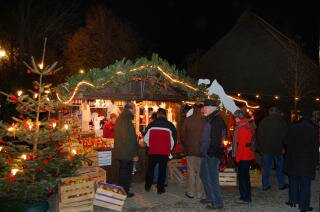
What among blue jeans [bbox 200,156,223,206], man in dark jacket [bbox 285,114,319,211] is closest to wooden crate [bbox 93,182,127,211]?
blue jeans [bbox 200,156,223,206]

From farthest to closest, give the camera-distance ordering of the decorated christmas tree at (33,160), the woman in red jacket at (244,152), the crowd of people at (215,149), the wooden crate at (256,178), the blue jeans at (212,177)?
the wooden crate at (256,178), the woman in red jacket at (244,152), the blue jeans at (212,177), the crowd of people at (215,149), the decorated christmas tree at (33,160)

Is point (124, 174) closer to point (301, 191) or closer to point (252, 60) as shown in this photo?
point (301, 191)

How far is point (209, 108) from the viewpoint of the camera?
275 inches

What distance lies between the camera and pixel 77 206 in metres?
6.70

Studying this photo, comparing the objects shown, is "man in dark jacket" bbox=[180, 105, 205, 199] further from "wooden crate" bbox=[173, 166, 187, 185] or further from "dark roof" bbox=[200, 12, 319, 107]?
"dark roof" bbox=[200, 12, 319, 107]

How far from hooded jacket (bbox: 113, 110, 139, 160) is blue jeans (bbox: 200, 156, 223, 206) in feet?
5.46

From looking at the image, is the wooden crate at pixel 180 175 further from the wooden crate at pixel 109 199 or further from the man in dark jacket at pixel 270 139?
the wooden crate at pixel 109 199

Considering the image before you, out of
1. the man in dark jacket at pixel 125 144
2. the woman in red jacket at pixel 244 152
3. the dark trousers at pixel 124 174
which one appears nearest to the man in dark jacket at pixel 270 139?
the woman in red jacket at pixel 244 152

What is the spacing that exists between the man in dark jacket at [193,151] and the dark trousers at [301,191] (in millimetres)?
1913

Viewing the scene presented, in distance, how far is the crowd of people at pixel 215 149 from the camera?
22.2 feet

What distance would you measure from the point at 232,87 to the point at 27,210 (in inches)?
792

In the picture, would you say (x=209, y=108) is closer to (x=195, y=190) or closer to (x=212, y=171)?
(x=212, y=171)

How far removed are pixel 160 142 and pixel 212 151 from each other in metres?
1.59

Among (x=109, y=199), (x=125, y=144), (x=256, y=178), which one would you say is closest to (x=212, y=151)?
(x=125, y=144)
